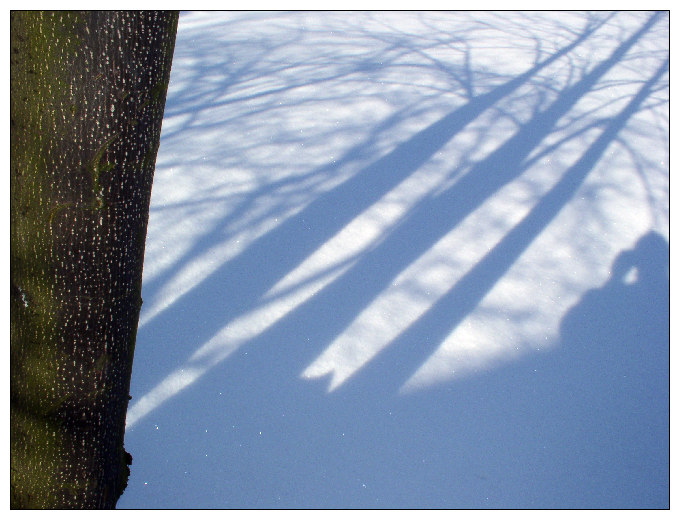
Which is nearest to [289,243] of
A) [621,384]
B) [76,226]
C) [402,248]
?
[402,248]

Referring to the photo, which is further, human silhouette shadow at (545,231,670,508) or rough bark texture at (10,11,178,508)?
human silhouette shadow at (545,231,670,508)

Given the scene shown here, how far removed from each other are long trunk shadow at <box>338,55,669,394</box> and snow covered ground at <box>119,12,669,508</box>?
11mm

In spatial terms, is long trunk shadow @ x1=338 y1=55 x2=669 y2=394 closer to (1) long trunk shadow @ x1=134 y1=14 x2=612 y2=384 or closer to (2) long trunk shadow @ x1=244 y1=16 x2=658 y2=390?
(2) long trunk shadow @ x1=244 y1=16 x2=658 y2=390

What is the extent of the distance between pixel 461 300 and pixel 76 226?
2.19m

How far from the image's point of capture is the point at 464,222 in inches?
150

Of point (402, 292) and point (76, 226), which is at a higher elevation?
point (76, 226)

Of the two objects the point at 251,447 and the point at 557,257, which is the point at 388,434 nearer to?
the point at 251,447

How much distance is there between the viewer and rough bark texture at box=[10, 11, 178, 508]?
52.0 inches

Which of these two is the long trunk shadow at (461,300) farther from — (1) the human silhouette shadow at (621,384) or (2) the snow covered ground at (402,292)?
(1) the human silhouette shadow at (621,384)

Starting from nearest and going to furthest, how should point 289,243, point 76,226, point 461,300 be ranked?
point 76,226, point 461,300, point 289,243

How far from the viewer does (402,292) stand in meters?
3.22

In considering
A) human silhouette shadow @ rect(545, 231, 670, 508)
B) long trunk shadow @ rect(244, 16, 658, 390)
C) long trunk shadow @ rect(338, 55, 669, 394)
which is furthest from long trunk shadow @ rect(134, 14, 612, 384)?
human silhouette shadow @ rect(545, 231, 670, 508)

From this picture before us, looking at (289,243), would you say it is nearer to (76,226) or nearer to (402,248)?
(402,248)

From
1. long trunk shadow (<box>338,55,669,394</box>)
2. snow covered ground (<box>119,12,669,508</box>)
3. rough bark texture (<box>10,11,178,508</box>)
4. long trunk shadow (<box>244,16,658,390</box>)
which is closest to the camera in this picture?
rough bark texture (<box>10,11,178,508</box>)
